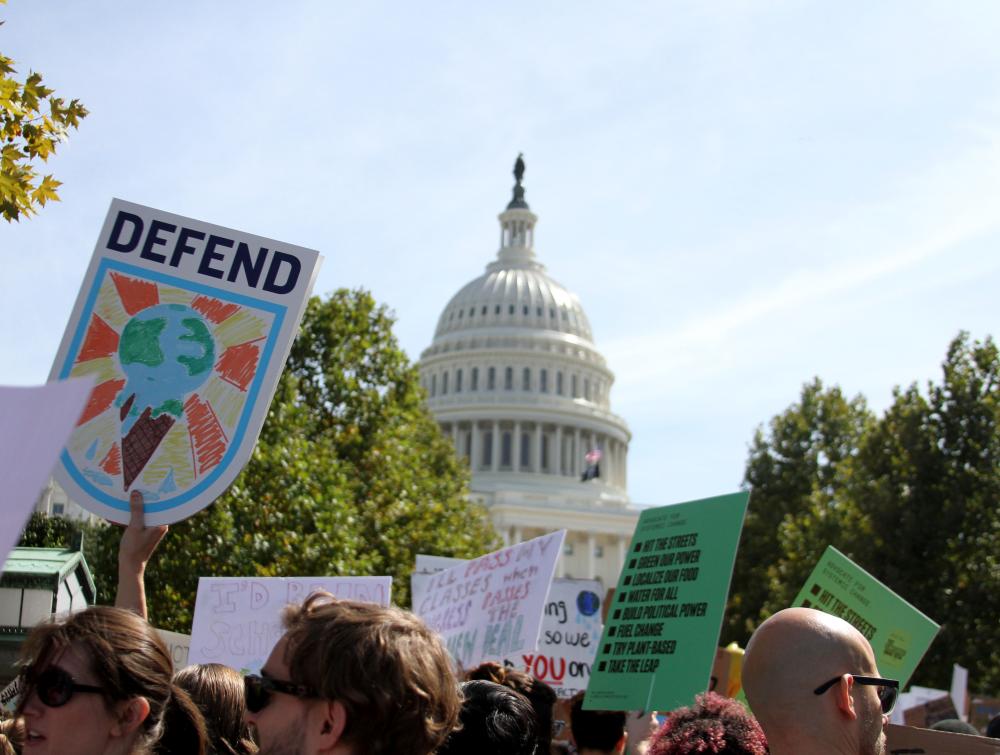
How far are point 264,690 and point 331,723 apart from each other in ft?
0.59

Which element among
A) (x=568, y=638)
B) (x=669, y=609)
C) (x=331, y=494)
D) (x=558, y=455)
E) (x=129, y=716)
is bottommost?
(x=129, y=716)

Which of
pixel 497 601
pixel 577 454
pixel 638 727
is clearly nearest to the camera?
pixel 638 727

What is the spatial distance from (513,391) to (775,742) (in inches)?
4052

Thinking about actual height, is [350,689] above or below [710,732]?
below

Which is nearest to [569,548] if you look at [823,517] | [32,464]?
[823,517]

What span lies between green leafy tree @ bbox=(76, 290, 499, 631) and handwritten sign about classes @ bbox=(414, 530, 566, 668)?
35.4ft

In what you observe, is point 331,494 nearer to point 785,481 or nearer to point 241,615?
point 241,615

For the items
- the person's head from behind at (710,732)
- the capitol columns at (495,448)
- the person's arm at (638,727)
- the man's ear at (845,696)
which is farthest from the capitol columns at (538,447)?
the man's ear at (845,696)

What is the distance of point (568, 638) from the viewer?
1182 cm

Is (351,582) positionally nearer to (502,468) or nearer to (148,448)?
(148,448)

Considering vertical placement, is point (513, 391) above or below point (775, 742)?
above

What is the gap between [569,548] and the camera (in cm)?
9769

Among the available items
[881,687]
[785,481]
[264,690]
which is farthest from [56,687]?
[785,481]

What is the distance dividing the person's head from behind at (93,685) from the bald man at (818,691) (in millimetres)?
1436
